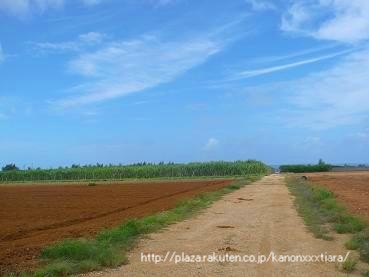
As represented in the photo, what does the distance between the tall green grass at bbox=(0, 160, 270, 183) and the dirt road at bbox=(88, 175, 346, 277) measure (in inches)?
2663

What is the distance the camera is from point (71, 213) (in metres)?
23.9

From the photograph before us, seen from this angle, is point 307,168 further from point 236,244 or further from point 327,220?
point 236,244

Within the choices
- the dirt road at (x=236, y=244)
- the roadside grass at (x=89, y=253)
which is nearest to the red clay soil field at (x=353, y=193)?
the dirt road at (x=236, y=244)

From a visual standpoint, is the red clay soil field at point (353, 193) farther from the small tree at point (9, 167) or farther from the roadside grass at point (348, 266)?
the small tree at point (9, 167)

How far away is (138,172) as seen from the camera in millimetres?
89750

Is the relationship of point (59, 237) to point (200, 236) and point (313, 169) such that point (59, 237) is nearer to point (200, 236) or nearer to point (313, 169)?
point (200, 236)

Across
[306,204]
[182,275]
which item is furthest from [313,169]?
[182,275]

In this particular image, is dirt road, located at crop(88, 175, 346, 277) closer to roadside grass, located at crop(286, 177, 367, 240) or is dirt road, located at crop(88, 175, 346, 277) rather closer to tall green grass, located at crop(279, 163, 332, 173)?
roadside grass, located at crop(286, 177, 367, 240)

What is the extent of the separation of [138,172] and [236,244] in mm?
77130

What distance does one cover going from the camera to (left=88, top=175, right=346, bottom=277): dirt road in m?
10.2

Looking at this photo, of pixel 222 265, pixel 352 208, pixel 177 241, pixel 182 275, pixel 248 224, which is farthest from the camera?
pixel 352 208

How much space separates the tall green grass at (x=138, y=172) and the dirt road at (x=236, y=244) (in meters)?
67.6

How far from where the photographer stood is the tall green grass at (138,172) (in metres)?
89.1

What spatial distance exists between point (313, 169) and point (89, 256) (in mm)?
110794
